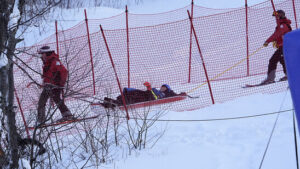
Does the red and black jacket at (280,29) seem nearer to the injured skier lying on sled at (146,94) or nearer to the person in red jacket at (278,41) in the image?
the person in red jacket at (278,41)

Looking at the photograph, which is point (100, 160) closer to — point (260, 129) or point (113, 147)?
point (113, 147)

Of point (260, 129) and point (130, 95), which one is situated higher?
point (130, 95)

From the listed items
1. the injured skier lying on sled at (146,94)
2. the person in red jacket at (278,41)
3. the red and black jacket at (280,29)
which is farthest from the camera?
the red and black jacket at (280,29)

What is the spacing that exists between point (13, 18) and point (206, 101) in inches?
190

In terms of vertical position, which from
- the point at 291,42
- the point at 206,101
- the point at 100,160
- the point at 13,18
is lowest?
the point at 100,160

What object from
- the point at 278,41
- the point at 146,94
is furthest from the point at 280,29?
the point at 146,94

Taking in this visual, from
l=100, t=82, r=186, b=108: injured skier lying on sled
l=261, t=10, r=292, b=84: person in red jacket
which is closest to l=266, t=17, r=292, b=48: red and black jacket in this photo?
l=261, t=10, r=292, b=84: person in red jacket

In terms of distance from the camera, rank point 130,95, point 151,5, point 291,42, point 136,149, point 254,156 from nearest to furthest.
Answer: point 291,42 < point 254,156 < point 136,149 < point 130,95 < point 151,5

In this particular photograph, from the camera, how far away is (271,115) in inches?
246

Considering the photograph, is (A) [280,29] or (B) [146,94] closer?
(B) [146,94]

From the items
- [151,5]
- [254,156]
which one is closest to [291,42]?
[254,156]

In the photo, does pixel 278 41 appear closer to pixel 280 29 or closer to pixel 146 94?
pixel 280 29

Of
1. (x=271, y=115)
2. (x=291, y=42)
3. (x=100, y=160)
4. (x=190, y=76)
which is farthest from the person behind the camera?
(x=190, y=76)

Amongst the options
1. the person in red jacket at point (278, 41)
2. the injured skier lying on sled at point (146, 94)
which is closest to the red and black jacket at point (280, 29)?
the person in red jacket at point (278, 41)
